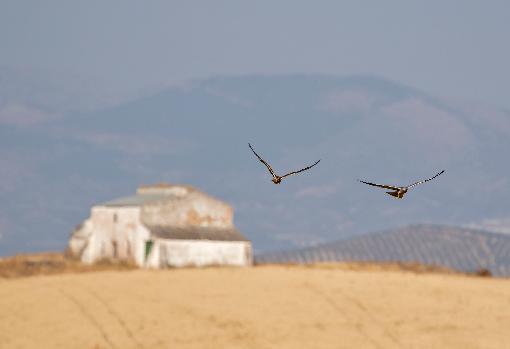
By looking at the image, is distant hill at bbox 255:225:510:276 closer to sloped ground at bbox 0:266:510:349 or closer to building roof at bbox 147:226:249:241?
building roof at bbox 147:226:249:241

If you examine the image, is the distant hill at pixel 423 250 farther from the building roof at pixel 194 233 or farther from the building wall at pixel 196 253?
the building wall at pixel 196 253

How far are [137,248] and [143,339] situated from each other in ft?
77.4

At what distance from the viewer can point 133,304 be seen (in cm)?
7381

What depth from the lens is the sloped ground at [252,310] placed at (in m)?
67.8

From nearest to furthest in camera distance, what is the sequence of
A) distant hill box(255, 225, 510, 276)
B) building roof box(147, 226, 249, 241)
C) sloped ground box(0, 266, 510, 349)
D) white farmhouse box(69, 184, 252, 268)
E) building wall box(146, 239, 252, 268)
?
sloped ground box(0, 266, 510, 349), building wall box(146, 239, 252, 268), building roof box(147, 226, 249, 241), white farmhouse box(69, 184, 252, 268), distant hill box(255, 225, 510, 276)

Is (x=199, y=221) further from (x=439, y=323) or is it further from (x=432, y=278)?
(x=439, y=323)

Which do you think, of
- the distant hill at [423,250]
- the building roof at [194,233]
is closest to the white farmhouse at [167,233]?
the building roof at [194,233]

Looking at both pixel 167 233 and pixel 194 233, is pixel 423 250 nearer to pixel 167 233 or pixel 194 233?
pixel 194 233

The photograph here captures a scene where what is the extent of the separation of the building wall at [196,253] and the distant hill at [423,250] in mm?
52382

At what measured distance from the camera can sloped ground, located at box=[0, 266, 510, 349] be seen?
67750 millimetres

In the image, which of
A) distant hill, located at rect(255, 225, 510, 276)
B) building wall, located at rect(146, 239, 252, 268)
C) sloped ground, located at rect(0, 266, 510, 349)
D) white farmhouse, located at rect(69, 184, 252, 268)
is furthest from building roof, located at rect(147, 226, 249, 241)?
distant hill, located at rect(255, 225, 510, 276)

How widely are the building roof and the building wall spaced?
0.29 metres

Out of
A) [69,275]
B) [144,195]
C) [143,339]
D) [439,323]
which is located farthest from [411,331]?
[144,195]

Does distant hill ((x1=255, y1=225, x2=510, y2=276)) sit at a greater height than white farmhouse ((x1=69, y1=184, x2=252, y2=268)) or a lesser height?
greater
